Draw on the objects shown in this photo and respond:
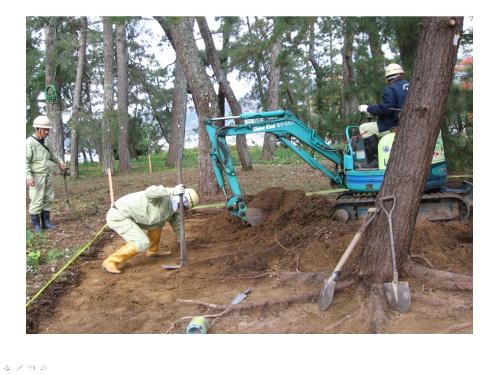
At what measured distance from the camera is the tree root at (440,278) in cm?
416

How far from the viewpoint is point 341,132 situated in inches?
392

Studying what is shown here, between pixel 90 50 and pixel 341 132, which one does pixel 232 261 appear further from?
pixel 90 50

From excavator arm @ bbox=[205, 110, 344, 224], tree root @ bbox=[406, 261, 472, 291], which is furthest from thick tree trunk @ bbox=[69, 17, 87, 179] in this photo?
tree root @ bbox=[406, 261, 472, 291]

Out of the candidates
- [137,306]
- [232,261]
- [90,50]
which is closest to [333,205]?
[232,261]

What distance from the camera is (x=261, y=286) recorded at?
4812 millimetres

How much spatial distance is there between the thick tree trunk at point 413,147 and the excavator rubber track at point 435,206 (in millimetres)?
2476

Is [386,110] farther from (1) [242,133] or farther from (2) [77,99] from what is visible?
(2) [77,99]

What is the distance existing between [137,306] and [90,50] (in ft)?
75.4

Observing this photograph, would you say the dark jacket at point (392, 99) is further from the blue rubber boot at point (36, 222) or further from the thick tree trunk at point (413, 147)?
the blue rubber boot at point (36, 222)

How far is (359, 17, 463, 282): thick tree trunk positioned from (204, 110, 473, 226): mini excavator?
2.22 metres

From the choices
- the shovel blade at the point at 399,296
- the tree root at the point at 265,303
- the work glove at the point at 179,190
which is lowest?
the tree root at the point at 265,303

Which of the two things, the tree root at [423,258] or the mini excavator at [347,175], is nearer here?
the tree root at [423,258]

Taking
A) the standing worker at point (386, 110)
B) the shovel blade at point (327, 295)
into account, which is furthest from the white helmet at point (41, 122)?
the shovel blade at point (327, 295)

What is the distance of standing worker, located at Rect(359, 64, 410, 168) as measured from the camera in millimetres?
6184
